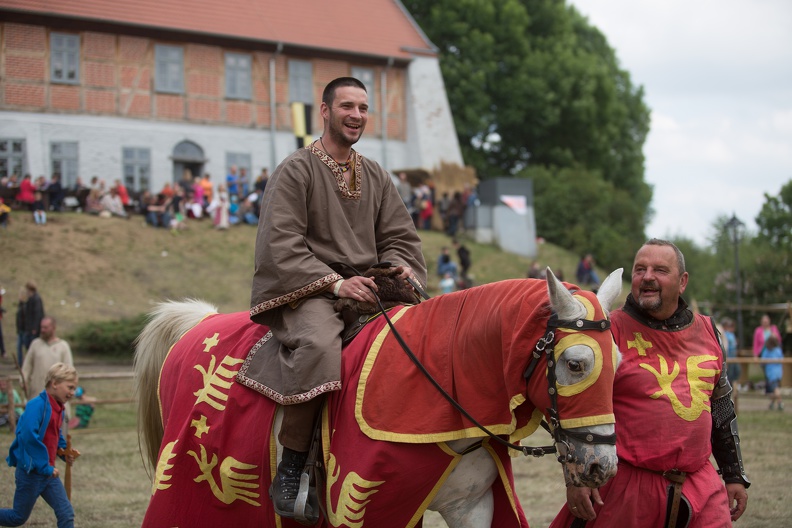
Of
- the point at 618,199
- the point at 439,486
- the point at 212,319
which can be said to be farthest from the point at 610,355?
the point at 618,199

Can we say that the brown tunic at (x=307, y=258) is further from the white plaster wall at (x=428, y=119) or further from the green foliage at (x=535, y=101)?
the green foliage at (x=535, y=101)

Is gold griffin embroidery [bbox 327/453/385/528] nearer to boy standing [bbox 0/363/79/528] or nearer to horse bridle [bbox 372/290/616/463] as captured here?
horse bridle [bbox 372/290/616/463]

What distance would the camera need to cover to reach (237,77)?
32375 millimetres

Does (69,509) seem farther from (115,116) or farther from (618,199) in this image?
(618,199)

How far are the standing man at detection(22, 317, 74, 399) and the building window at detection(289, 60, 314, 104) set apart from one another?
22.4 m

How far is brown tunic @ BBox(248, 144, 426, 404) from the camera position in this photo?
4.51 meters

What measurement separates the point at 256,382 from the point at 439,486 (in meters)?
1.15

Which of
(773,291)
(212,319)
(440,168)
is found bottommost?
(773,291)

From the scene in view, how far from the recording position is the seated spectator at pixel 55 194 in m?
26.1

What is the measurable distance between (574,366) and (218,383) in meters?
2.16

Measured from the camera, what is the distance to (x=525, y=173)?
3991 cm

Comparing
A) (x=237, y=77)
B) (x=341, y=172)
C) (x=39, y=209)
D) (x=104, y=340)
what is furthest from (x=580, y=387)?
(x=237, y=77)

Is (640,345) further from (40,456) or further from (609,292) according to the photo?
(40,456)

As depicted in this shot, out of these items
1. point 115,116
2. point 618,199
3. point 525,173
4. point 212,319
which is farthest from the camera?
point 525,173
